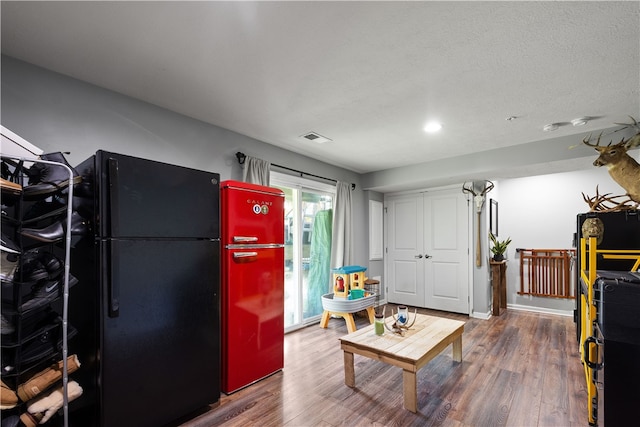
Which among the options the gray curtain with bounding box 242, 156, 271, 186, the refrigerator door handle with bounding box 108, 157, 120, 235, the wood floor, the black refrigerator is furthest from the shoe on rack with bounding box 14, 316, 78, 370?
the gray curtain with bounding box 242, 156, 271, 186

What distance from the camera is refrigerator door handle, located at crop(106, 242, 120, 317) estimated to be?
171 cm

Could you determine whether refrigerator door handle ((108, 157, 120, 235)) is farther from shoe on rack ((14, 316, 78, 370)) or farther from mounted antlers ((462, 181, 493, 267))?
mounted antlers ((462, 181, 493, 267))

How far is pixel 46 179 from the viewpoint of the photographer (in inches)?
65.2

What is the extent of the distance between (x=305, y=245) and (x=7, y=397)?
3195 mm

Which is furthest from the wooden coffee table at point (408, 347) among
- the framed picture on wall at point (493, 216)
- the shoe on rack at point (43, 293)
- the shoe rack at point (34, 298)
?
the framed picture on wall at point (493, 216)

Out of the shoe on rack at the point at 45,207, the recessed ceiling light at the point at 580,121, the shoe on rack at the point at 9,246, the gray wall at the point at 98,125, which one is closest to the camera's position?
the shoe on rack at the point at 9,246

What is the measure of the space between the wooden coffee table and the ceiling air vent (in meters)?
2.13

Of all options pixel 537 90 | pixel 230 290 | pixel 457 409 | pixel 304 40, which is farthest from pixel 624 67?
pixel 230 290

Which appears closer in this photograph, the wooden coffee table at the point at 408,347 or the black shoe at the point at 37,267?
the black shoe at the point at 37,267

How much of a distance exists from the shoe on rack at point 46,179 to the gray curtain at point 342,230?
334 cm

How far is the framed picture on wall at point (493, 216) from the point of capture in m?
5.16

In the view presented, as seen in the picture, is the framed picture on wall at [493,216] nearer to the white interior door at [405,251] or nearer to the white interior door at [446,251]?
the white interior door at [446,251]

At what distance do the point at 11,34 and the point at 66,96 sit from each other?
481 millimetres

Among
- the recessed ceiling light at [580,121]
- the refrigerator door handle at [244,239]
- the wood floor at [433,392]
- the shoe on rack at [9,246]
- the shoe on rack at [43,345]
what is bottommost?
the wood floor at [433,392]
